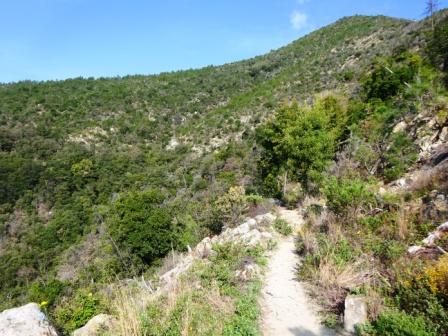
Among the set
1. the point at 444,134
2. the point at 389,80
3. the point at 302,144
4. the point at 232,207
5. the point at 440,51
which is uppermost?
the point at 440,51

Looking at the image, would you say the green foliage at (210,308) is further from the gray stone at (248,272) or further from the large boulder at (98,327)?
the large boulder at (98,327)

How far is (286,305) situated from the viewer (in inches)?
200

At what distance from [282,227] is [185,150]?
126ft

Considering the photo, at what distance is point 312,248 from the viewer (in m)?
6.67

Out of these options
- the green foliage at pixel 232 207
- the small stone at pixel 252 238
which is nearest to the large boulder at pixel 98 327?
the small stone at pixel 252 238

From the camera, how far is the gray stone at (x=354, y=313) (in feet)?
13.7

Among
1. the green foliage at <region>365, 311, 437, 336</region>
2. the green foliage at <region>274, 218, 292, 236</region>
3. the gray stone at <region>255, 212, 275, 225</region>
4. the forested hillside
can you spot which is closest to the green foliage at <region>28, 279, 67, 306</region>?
the forested hillside

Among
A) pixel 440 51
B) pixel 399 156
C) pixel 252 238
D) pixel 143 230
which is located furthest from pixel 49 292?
pixel 440 51

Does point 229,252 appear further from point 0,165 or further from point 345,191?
point 0,165

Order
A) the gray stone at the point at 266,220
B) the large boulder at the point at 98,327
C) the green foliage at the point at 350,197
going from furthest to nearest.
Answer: the gray stone at the point at 266,220
the green foliage at the point at 350,197
the large boulder at the point at 98,327

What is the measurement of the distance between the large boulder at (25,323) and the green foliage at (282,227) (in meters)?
5.61

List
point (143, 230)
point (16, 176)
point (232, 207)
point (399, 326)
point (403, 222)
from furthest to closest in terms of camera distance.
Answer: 1. point (16, 176)
2. point (143, 230)
3. point (232, 207)
4. point (403, 222)
5. point (399, 326)

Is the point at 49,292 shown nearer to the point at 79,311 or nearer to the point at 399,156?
the point at 79,311

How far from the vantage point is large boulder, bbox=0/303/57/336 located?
4.17m
